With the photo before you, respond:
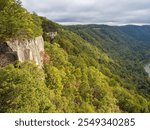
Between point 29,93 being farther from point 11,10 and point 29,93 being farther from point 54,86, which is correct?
point 54,86

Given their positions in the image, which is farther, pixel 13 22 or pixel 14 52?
pixel 13 22

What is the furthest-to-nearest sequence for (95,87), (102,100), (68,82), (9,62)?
(95,87) < (102,100) < (68,82) < (9,62)

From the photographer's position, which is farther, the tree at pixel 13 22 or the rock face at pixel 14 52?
the tree at pixel 13 22

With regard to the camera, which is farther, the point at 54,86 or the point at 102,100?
the point at 102,100

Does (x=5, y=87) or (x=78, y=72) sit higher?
(x=5, y=87)

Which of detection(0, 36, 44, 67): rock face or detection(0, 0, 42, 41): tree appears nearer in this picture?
detection(0, 36, 44, 67): rock face

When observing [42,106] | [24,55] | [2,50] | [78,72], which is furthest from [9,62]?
[78,72]

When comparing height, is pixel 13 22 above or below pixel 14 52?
above

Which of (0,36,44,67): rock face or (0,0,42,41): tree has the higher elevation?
(0,0,42,41): tree

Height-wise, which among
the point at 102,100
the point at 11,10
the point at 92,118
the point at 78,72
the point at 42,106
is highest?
the point at 11,10

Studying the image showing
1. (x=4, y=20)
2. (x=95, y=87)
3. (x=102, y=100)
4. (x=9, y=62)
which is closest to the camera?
(x=9, y=62)

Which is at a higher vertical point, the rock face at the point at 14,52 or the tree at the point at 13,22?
the tree at the point at 13,22
